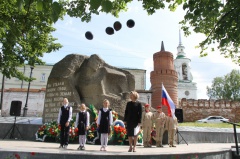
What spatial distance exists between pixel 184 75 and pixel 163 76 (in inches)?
1402

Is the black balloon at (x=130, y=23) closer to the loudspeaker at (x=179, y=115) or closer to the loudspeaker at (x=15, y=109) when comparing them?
the loudspeaker at (x=179, y=115)

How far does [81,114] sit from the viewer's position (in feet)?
25.3

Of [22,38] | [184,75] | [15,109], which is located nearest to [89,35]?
[15,109]

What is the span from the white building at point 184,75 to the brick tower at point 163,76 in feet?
103

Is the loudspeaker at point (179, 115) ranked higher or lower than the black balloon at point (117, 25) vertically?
lower

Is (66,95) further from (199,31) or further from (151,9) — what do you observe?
(199,31)

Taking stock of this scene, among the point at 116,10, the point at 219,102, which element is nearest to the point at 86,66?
the point at 116,10

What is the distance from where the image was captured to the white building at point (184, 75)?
63.2 metres

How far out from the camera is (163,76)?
31.7 meters

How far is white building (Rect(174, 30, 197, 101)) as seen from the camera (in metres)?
63.2

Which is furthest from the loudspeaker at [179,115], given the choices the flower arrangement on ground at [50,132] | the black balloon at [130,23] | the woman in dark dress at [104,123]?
the black balloon at [130,23]

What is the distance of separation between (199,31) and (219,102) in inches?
1105

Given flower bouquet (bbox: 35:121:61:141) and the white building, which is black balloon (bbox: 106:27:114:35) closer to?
flower bouquet (bbox: 35:121:61:141)

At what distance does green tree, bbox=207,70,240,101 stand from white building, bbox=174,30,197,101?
5.76 meters
